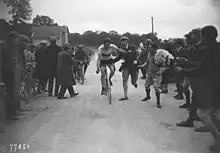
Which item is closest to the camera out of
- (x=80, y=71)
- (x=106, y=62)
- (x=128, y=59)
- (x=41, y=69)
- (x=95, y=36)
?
(x=95, y=36)

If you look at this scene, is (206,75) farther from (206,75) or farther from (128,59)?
(128,59)

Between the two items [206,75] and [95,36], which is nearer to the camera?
[206,75]

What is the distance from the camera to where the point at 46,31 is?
3.68 metres

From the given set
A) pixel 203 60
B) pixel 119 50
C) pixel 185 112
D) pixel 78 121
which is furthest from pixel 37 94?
pixel 203 60

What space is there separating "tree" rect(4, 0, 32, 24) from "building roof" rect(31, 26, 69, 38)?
0.23 meters

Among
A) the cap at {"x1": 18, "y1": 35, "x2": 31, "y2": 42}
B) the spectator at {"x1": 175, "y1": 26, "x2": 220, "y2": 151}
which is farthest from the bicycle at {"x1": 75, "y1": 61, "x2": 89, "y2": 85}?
the spectator at {"x1": 175, "y1": 26, "x2": 220, "y2": 151}

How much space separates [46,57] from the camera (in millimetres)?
7230

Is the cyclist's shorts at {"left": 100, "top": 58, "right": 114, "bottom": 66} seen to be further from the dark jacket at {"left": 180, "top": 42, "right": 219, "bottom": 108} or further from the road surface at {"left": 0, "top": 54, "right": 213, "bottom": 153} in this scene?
the dark jacket at {"left": 180, "top": 42, "right": 219, "bottom": 108}

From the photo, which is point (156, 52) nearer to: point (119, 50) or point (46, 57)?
point (119, 50)

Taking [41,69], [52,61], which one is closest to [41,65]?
[41,69]

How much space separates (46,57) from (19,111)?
8.01 feet

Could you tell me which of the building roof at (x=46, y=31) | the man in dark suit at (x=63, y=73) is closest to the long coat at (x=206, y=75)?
the building roof at (x=46, y=31)

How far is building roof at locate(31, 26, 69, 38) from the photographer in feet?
11.8

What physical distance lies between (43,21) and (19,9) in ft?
1.04
